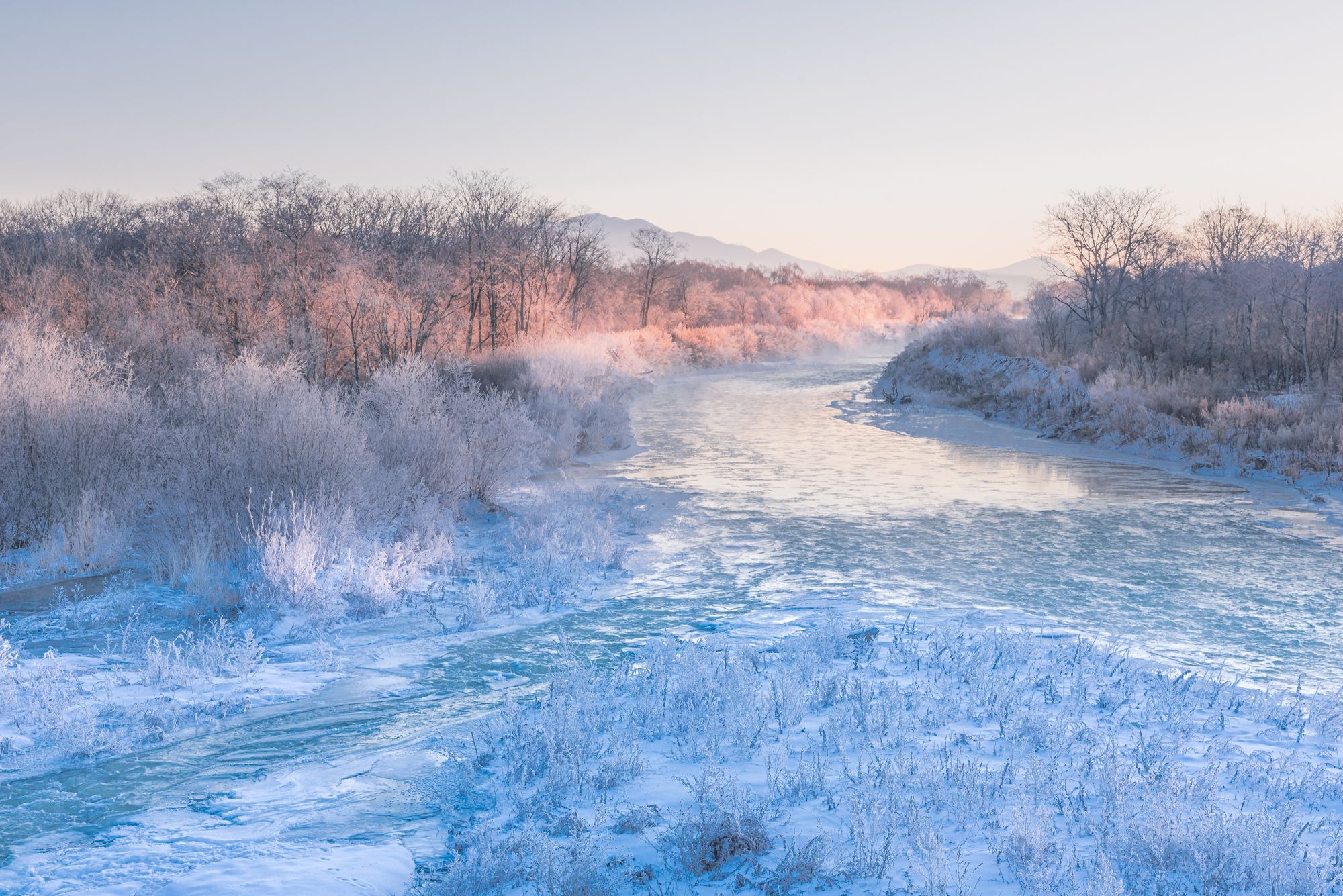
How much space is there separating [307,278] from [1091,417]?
63.7ft

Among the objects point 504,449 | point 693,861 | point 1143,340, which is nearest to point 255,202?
point 504,449

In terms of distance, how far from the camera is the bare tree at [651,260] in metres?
60.7

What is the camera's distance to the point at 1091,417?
65.2ft

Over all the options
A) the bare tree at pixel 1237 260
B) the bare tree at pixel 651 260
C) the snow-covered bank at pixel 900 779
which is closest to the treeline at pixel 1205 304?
the bare tree at pixel 1237 260

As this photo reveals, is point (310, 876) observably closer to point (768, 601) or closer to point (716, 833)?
point (716, 833)

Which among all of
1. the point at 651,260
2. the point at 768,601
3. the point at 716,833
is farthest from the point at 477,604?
the point at 651,260

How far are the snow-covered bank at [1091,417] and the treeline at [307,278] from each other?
1255cm

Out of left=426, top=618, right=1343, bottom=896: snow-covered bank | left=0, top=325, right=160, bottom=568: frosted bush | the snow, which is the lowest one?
the snow

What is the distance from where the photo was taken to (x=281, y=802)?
4.61m

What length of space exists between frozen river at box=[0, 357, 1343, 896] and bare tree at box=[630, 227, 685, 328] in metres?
43.2

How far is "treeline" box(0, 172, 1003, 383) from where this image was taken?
19031 mm

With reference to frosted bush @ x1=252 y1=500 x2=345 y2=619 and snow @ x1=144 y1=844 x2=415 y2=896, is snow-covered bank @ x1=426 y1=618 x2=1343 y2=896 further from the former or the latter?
frosted bush @ x1=252 y1=500 x2=345 y2=619

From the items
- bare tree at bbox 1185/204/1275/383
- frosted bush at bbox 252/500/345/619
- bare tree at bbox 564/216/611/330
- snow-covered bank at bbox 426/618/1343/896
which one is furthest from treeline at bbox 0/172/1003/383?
bare tree at bbox 1185/204/1275/383

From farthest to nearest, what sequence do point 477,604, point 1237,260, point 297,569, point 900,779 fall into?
point 1237,260, point 477,604, point 297,569, point 900,779
